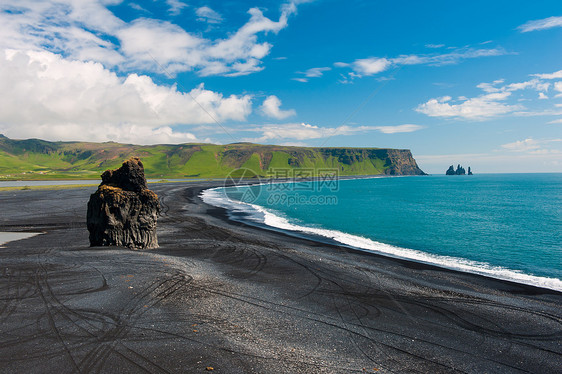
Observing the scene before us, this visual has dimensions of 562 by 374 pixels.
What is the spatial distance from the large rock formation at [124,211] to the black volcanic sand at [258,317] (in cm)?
228

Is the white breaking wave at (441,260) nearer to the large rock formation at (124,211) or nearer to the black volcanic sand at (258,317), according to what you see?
the black volcanic sand at (258,317)

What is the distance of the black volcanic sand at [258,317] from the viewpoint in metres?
10.0

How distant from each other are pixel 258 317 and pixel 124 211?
1814cm

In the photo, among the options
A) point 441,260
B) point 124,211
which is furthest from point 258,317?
point 441,260

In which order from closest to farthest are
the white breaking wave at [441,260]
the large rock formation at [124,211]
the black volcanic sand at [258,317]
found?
the black volcanic sand at [258,317]
the white breaking wave at [441,260]
the large rock formation at [124,211]

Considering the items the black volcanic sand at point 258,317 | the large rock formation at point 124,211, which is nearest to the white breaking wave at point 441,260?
the black volcanic sand at point 258,317

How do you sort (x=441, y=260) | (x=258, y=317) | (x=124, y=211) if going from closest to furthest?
(x=258, y=317)
(x=124, y=211)
(x=441, y=260)

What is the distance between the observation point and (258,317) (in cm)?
1342

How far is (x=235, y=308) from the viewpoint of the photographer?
1427 centimetres

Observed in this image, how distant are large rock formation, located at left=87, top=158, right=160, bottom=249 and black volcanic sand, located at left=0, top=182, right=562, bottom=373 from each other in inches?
89.8

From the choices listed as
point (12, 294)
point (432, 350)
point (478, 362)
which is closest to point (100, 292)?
point (12, 294)

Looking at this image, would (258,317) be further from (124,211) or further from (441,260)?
(441,260)

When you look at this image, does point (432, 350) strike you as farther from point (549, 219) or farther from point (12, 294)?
point (549, 219)

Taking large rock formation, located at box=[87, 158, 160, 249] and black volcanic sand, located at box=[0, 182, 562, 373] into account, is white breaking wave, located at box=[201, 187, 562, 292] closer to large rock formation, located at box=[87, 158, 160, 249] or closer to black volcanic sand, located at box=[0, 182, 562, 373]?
black volcanic sand, located at box=[0, 182, 562, 373]
